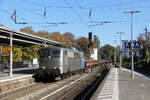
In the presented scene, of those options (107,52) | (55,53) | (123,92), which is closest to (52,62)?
(55,53)

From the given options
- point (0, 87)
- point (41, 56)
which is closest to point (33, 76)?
point (41, 56)

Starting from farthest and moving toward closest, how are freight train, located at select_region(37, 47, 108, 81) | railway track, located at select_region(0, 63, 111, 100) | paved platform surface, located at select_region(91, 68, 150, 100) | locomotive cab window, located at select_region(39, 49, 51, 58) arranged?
locomotive cab window, located at select_region(39, 49, 51, 58) < freight train, located at select_region(37, 47, 108, 81) < railway track, located at select_region(0, 63, 111, 100) < paved platform surface, located at select_region(91, 68, 150, 100)

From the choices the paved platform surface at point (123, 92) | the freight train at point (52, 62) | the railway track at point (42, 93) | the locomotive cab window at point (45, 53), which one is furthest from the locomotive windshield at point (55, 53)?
the paved platform surface at point (123, 92)

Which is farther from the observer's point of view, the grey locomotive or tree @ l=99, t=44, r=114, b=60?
tree @ l=99, t=44, r=114, b=60

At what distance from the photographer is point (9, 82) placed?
15703 millimetres

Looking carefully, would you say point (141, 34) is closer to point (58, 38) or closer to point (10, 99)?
point (58, 38)

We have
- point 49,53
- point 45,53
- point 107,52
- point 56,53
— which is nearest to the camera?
point 56,53

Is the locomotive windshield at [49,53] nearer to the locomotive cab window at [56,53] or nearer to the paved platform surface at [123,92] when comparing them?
the locomotive cab window at [56,53]

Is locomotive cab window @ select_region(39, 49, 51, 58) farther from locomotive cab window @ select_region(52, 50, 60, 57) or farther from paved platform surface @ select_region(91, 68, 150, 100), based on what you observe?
paved platform surface @ select_region(91, 68, 150, 100)

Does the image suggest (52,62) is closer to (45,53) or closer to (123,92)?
(45,53)

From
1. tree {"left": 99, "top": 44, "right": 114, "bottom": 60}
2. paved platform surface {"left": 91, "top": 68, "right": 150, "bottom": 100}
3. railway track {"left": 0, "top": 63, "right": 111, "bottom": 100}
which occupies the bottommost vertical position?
railway track {"left": 0, "top": 63, "right": 111, "bottom": 100}

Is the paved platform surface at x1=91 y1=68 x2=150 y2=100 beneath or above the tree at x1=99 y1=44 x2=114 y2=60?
beneath

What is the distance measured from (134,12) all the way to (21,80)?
43.3 feet

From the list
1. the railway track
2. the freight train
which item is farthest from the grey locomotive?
the railway track
